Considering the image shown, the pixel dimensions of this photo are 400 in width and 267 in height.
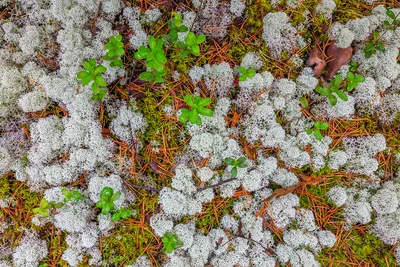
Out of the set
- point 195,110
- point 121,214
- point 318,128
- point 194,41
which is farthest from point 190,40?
point 121,214

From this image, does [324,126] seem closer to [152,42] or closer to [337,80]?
[337,80]

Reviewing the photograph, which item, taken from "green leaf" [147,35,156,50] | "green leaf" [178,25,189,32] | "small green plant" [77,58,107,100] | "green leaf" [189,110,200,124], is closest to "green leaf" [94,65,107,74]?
"small green plant" [77,58,107,100]

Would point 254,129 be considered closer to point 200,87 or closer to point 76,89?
point 200,87

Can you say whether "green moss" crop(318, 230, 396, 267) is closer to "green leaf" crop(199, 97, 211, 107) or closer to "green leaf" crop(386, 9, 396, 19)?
"green leaf" crop(199, 97, 211, 107)

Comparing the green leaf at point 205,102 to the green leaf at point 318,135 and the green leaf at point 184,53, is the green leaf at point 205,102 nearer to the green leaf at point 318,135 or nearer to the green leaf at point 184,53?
the green leaf at point 184,53

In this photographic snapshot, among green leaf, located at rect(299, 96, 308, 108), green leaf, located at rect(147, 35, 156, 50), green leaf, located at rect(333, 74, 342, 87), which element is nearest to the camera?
green leaf, located at rect(147, 35, 156, 50)

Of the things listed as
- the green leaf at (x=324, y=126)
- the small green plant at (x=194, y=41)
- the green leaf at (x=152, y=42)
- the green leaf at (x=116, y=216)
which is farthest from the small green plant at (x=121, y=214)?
the green leaf at (x=324, y=126)
